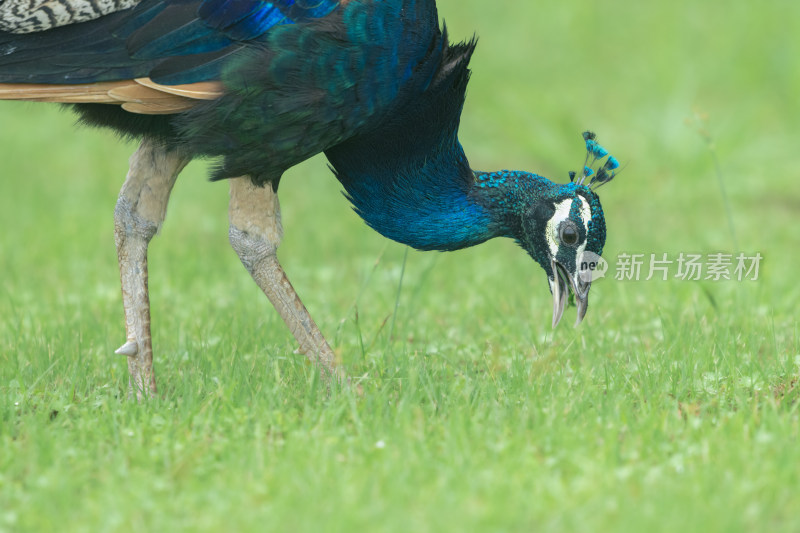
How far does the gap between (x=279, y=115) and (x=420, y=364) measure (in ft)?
4.01

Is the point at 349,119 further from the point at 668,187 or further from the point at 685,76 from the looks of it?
the point at 685,76

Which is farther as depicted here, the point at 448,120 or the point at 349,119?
the point at 448,120

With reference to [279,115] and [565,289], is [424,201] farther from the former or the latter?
[279,115]

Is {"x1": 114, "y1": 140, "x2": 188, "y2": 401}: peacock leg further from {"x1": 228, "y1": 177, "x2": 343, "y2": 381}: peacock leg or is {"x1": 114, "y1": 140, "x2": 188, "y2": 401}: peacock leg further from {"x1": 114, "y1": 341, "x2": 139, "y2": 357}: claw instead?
{"x1": 228, "y1": 177, "x2": 343, "y2": 381}: peacock leg

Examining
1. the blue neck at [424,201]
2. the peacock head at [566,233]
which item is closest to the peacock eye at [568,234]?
the peacock head at [566,233]

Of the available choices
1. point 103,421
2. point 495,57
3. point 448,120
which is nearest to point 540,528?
point 103,421

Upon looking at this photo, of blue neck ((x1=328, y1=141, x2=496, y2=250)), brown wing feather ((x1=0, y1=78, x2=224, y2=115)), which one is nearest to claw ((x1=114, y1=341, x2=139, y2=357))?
brown wing feather ((x1=0, y1=78, x2=224, y2=115))

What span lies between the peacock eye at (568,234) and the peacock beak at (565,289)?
127 millimetres

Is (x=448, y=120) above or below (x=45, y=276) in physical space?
above

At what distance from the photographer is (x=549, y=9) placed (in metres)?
12.5

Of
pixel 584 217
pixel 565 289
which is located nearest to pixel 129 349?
pixel 565 289

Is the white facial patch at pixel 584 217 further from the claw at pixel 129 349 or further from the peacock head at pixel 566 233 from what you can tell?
the claw at pixel 129 349

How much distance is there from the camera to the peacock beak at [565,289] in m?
4.78

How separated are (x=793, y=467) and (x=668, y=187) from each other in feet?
18.7
